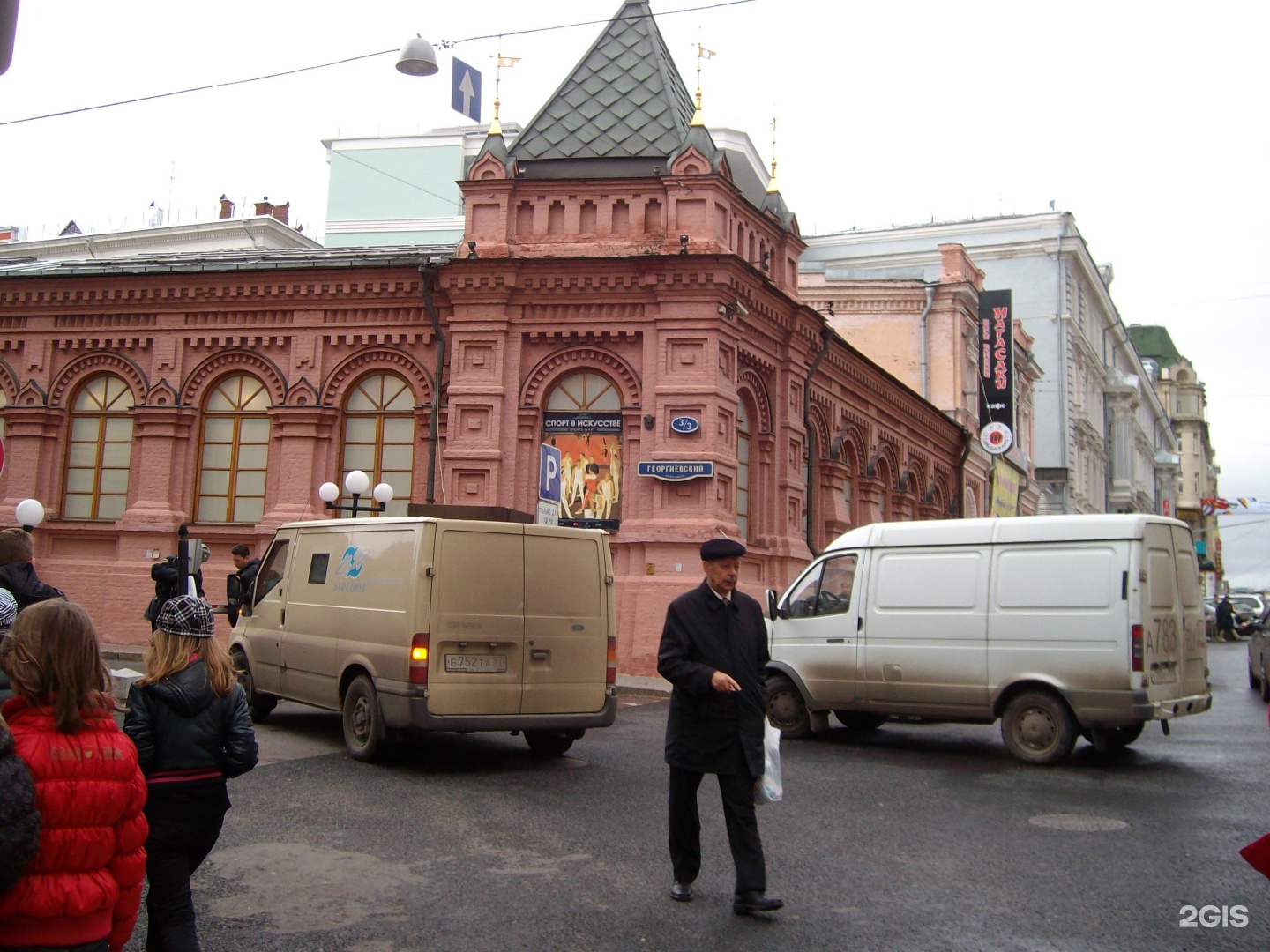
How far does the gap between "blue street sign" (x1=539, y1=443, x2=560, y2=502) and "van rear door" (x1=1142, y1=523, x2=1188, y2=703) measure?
25.0 ft

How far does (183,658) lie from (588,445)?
49.7 feet

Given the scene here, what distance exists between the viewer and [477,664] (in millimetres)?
10438

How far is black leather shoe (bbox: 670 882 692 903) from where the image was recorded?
6.36 m

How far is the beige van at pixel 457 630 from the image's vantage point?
10.3m

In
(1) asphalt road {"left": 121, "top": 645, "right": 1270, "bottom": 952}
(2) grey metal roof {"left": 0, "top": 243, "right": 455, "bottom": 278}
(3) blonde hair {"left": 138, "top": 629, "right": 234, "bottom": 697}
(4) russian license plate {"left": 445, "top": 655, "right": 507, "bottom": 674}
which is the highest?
(2) grey metal roof {"left": 0, "top": 243, "right": 455, "bottom": 278}

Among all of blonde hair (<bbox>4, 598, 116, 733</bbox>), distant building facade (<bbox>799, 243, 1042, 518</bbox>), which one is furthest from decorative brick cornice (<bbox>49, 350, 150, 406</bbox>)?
distant building facade (<bbox>799, 243, 1042, 518</bbox>)

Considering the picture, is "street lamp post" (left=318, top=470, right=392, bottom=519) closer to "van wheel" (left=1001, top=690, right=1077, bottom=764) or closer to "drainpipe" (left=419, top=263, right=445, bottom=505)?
"drainpipe" (left=419, top=263, right=445, bottom=505)

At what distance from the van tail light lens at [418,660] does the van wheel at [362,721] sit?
571 mm

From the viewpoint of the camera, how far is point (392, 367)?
20891mm

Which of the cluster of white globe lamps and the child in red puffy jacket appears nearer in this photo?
the child in red puffy jacket

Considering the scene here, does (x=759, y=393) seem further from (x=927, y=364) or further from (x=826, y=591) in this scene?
(x=927, y=364)

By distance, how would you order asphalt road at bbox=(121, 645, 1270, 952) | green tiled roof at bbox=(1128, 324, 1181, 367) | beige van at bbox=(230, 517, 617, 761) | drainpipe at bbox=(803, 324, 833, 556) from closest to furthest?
asphalt road at bbox=(121, 645, 1270, 952)
beige van at bbox=(230, 517, 617, 761)
drainpipe at bbox=(803, 324, 833, 556)
green tiled roof at bbox=(1128, 324, 1181, 367)

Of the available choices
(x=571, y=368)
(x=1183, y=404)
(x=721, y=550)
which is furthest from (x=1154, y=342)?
(x=721, y=550)

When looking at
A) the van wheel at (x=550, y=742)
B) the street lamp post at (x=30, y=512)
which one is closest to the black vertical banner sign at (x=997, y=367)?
the street lamp post at (x=30, y=512)
